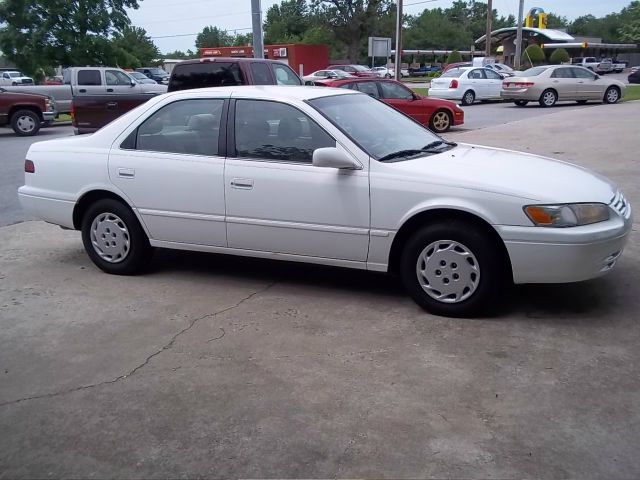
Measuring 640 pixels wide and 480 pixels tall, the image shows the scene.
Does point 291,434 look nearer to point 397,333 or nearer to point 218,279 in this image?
point 397,333

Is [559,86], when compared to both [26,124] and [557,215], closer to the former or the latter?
[26,124]

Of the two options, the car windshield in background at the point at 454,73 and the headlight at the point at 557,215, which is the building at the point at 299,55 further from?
the headlight at the point at 557,215

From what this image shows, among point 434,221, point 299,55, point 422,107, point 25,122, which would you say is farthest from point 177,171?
point 299,55

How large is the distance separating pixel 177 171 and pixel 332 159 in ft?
4.56

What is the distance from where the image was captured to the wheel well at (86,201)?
18.1 ft

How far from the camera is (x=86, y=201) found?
565 centimetres

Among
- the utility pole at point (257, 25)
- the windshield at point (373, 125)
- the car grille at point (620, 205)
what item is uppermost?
the utility pole at point (257, 25)

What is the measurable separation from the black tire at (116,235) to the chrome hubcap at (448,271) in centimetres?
244

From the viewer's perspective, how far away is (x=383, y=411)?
3.32 m

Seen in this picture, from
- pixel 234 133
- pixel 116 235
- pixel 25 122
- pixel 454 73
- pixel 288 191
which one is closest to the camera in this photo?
pixel 288 191

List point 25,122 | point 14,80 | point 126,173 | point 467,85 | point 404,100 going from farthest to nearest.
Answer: point 14,80 < point 467,85 < point 25,122 < point 404,100 < point 126,173

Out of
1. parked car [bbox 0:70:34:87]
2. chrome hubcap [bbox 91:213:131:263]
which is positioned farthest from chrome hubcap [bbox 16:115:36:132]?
parked car [bbox 0:70:34:87]

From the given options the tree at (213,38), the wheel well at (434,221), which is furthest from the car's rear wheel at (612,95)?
the tree at (213,38)

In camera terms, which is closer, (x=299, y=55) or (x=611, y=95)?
(x=611, y=95)
